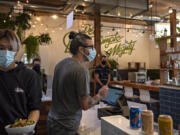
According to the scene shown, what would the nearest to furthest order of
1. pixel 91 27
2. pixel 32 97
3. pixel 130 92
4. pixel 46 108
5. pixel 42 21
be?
pixel 32 97
pixel 46 108
pixel 130 92
pixel 42 21
pixel 91 27

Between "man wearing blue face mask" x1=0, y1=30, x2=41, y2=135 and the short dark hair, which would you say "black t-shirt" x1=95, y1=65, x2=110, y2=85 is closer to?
the short dark hair

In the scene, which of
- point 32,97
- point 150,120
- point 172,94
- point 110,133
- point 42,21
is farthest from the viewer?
point 42,21

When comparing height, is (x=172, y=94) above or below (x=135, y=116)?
below

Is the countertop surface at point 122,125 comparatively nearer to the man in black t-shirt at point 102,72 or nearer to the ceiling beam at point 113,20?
the man in black t-shirt at point 102,72

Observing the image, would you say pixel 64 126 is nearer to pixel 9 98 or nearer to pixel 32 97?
pixel 32 97

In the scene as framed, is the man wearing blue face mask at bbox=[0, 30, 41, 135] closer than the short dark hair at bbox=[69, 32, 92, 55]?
Yes

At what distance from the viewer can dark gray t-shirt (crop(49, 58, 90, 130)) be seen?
1194mm

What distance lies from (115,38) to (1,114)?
8.01 meters

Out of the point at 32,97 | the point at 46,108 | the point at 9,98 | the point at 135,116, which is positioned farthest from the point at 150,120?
the point at 46,108

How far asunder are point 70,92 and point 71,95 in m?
0.02

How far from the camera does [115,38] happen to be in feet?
28.4

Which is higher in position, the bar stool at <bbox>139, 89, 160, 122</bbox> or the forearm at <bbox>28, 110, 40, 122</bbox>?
the forearm at <bbox>28, 110, 40, 122</bbox>

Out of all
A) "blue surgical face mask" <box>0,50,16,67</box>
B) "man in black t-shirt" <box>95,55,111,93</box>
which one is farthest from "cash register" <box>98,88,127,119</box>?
"man in black t-shirt" <box>95,55,111,93</box>

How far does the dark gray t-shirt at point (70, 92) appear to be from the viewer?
119 cm
